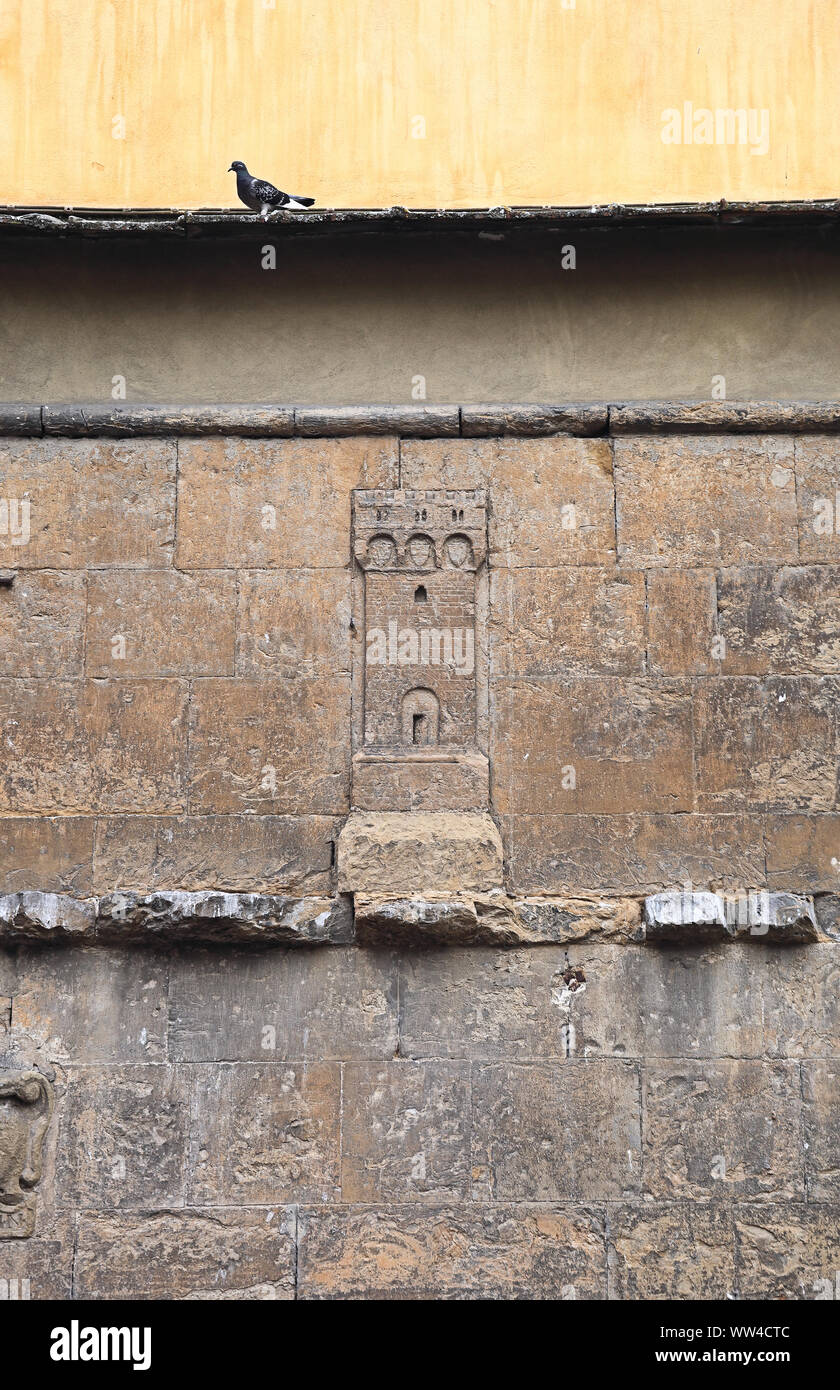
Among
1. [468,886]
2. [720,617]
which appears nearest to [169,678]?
[468,886]

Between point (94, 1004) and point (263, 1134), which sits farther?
point (94, 1004)

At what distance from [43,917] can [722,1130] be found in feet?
9.99

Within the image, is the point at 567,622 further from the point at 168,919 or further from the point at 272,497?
the point at 168,919

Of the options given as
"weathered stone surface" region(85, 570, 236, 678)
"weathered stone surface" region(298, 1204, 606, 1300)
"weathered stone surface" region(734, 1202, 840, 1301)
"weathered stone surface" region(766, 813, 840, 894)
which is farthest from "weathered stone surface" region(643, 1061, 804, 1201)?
"weathered stone surface" region(85, 570, 236, 678)

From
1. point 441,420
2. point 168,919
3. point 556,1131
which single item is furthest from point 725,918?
point 441,420

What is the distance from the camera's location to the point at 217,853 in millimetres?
6988

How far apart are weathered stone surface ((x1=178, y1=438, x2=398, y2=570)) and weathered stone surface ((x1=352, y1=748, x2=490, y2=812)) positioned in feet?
3.16

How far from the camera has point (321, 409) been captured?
7.38 metres

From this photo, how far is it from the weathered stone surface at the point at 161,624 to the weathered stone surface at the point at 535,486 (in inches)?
41.9

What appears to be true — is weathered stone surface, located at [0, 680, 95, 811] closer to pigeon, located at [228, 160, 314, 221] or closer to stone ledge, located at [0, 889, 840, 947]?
stone ledge, located at [0, 889, 840, 947]

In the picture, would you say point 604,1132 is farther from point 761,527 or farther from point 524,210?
point 524,210

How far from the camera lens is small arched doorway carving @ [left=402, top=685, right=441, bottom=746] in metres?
7.06

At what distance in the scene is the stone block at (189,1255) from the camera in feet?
21.6

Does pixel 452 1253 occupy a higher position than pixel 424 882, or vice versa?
pixel 424 882
